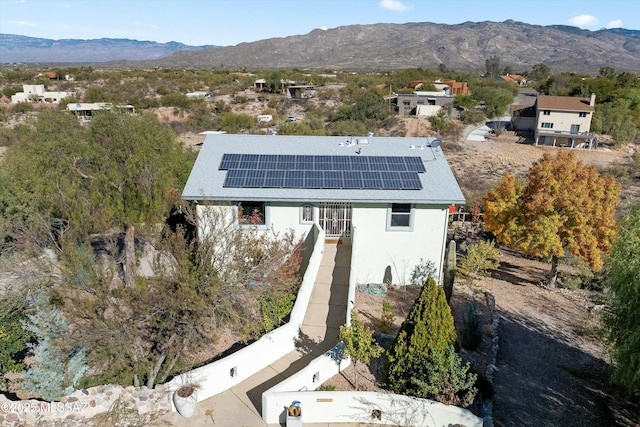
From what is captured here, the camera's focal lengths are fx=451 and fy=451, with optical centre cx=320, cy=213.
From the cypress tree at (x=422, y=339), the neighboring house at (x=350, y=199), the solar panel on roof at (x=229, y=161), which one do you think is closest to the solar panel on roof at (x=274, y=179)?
the neighboring house at (x=350, y=199)

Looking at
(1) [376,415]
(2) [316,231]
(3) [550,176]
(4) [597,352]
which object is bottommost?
(4) [597,352]

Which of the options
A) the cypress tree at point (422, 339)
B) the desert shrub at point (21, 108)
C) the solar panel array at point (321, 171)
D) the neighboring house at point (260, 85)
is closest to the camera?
the cypress tree at point (422, 339)

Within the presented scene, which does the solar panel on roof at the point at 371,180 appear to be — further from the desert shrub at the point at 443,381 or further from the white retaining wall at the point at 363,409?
the white retaining wall at the point at 363,409

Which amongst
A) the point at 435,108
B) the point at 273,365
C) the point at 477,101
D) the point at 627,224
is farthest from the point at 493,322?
the point at 477,101

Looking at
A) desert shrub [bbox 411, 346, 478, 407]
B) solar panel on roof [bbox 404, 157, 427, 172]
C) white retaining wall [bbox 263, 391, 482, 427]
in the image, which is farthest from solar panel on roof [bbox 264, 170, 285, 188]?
desert shrub [bbox 411, 346, 478, 407]

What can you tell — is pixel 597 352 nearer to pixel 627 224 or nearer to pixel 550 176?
pixel 627 224
